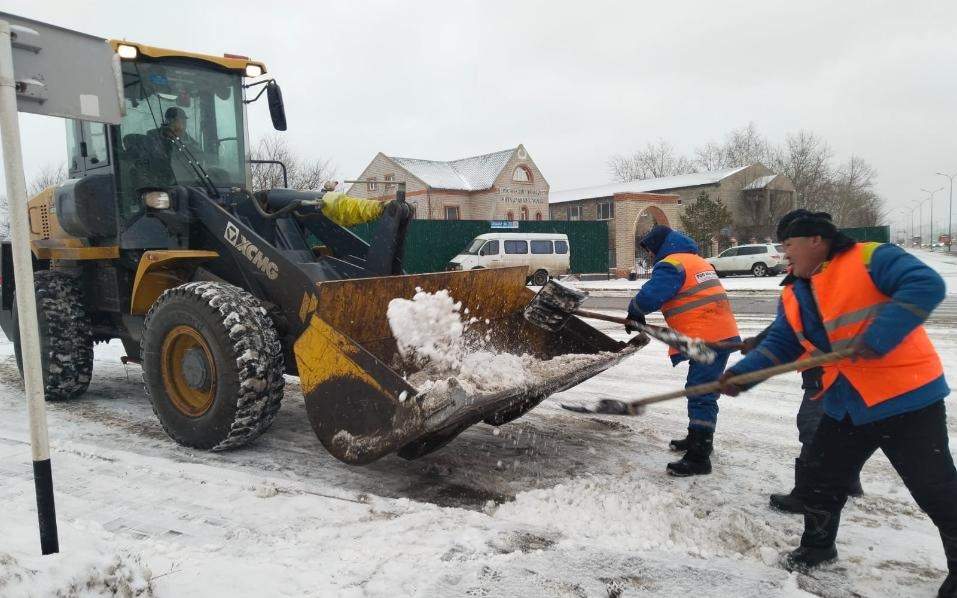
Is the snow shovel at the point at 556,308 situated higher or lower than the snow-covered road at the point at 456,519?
higher

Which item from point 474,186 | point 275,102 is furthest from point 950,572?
point 474,186

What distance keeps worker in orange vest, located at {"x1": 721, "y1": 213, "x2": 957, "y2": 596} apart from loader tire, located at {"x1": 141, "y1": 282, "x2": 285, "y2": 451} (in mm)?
2674

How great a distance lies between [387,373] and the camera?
11.2ft

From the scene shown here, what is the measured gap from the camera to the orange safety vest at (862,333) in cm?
257

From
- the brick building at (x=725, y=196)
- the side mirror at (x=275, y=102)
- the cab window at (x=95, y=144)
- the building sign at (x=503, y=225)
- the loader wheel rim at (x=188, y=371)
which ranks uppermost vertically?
the brick building at (x=725, y=196)

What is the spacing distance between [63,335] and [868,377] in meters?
5.89

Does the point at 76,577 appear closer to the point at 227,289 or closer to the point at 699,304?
the point at 227,289

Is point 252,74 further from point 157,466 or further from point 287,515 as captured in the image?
point 287,515

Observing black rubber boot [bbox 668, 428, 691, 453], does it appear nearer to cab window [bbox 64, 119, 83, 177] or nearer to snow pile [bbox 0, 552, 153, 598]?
snow pile [bbox 0, 552, 153, 598]

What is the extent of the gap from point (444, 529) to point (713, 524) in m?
1.30

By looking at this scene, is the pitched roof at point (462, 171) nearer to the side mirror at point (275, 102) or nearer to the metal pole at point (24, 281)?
the side mirror at point (275, 102)

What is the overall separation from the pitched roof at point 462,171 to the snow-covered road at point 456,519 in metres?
31.0

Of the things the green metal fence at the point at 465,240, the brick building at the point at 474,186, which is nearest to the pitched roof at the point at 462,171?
the brick building at the point at 474,186

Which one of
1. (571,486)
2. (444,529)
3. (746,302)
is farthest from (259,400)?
(746,302)
